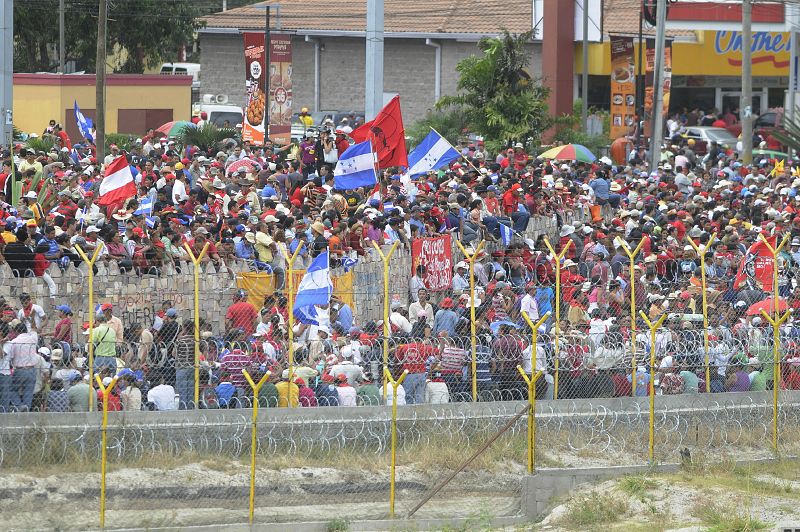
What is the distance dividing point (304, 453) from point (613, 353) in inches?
139

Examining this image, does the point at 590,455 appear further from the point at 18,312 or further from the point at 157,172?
the point at 157,172

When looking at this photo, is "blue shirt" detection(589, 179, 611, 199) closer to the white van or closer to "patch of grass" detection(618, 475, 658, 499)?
"patch of grass" detection(618, 475, 658, 499)

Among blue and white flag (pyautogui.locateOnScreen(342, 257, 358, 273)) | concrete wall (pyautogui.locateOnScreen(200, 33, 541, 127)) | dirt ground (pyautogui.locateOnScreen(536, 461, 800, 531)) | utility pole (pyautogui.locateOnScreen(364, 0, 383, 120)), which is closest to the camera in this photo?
dirt ground (pyautogui.locateOnScreen(536, 461, 800, 531))

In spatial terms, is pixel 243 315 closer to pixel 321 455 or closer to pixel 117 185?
pixel 321 455

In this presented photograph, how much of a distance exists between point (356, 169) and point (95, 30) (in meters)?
33.2

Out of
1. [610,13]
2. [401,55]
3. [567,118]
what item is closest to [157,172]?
[567,118]

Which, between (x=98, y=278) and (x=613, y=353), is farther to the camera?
(x=613, y=353)

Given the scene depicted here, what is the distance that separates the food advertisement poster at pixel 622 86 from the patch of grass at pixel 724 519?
91.4 feet

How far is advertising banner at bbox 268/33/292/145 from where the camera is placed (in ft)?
110

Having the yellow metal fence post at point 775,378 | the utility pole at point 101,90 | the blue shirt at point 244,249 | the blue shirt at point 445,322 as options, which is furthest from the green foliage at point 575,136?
the blue shirt at point 445,322

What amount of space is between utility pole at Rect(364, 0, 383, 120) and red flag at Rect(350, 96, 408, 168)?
5007 millimetres

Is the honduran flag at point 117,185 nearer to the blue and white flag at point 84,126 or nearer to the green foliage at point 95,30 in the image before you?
the blue and white flag at point 84,126

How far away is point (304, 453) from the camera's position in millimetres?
13148

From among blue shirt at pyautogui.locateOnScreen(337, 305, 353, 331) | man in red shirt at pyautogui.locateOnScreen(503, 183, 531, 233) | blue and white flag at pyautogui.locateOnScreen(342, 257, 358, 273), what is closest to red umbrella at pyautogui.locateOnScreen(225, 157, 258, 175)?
man in red shirt at pyautogui.locateOnScreen(503, 183, 531, 233)
